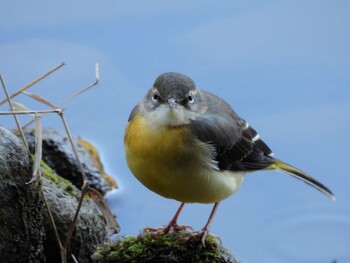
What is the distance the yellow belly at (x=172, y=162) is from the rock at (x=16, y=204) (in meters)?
0.73

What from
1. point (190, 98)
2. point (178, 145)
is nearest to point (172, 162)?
point (178, 145)

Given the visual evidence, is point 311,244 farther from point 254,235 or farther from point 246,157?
point 246,157

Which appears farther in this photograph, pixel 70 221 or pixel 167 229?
pixel 70 221

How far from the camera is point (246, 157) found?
664 centimetres

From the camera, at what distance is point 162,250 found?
5.78m

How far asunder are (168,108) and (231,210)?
2.84 metres

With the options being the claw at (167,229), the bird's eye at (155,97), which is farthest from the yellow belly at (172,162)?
the claw at (167,229)

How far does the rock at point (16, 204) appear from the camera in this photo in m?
5.58

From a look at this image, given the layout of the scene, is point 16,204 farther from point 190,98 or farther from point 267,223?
point 267,223

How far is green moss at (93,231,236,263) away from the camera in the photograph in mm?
5750

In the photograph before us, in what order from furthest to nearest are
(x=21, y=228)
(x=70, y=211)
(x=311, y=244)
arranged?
(x=311, y=244) → (x=70, y=211) → (x=21, y=228)

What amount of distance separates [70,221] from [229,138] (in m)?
1.34

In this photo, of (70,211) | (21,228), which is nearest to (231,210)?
(70,211)

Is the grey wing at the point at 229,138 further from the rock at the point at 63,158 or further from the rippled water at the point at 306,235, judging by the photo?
the rock at the point at 63,158
